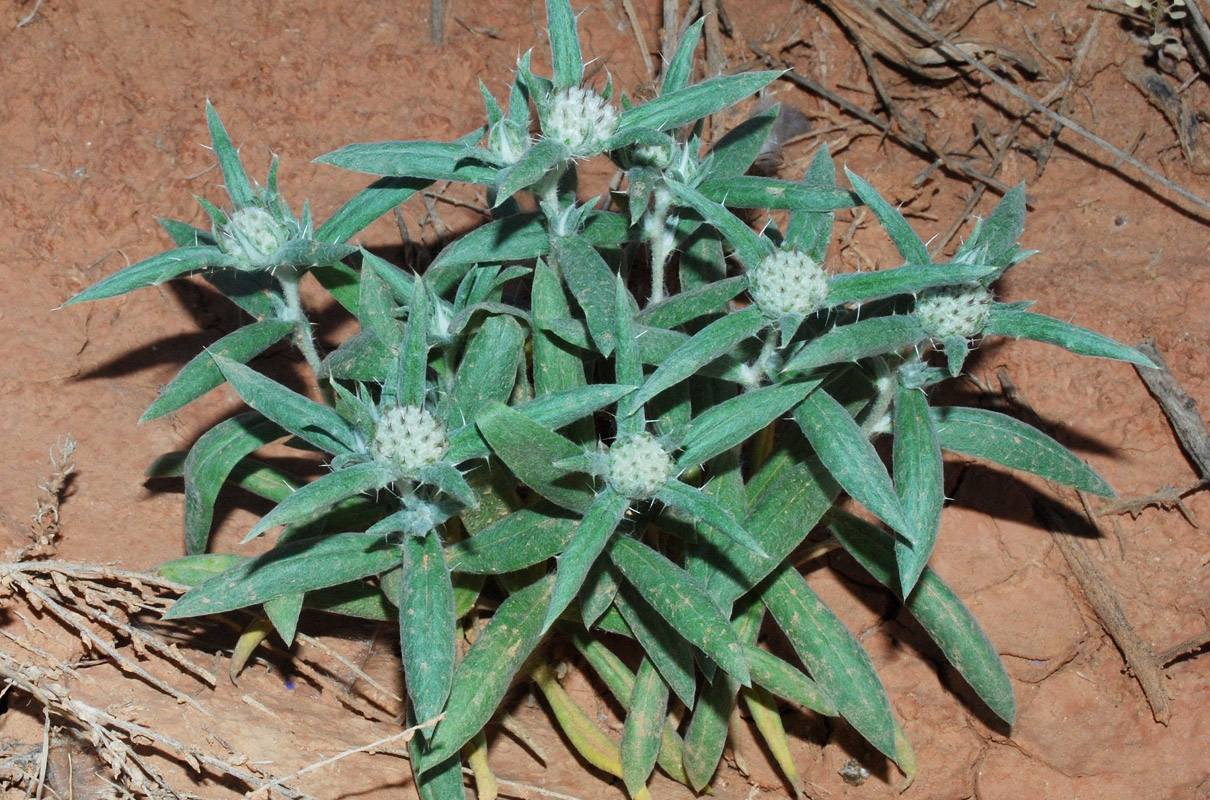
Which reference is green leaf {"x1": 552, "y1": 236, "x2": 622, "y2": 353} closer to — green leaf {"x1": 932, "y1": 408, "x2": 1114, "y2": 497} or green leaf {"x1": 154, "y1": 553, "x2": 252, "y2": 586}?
green leaf {"x1": 932, "y1": 408, "x2": 1114, "y2": 497}

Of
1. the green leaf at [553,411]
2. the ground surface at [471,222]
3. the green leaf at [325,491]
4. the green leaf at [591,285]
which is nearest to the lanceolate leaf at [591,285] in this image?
the green leaf at [591,285]

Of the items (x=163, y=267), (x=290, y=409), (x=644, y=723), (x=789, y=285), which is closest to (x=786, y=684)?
(x=644, y=723)

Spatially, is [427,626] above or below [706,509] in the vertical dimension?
below

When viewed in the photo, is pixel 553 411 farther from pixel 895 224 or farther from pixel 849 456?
pixel 895 224

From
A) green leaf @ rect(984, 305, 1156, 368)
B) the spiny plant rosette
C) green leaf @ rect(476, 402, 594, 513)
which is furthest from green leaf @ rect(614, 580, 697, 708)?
green leaf @ rect(984, 305, 1156, 368)

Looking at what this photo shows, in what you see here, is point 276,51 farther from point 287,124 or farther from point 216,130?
point 216,130

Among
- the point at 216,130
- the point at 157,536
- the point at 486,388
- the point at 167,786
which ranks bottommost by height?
the point at 167,786

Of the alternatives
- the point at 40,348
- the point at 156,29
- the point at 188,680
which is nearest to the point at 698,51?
the point at 156,29
